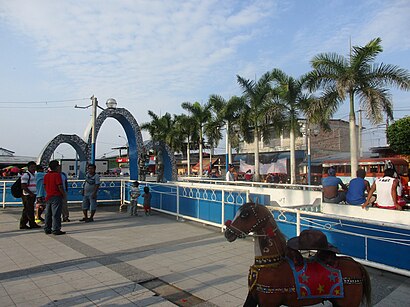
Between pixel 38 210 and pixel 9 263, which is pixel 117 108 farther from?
pixel 9 263

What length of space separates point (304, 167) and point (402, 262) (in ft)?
91.8

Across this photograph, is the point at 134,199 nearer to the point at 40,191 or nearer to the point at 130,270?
the point at 40,191

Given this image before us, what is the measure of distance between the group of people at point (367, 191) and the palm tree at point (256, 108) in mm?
14444

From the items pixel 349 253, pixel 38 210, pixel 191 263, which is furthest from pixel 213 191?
pixel 38 210

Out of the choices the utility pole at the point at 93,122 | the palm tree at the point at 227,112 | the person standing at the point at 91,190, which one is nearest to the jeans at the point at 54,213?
the person standing at the point at 91,190

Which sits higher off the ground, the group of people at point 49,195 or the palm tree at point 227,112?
the palm tree at point 227,112

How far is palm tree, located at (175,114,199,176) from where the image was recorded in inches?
1147

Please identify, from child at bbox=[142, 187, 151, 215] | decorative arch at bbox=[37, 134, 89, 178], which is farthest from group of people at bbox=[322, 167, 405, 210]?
decorative arch at bbox=[37, 134, 89, 178]

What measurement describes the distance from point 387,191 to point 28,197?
26.9 ft

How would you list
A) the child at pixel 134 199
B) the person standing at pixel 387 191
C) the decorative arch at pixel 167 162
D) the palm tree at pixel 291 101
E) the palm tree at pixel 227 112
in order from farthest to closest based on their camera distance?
1. the palm tree at pixel 227 112
2. the palm tree at pixel 291 101
3. the decorative arch at pixel 167 162
4. the child at pixel 134 199
5. the person standing at pixel 387 191

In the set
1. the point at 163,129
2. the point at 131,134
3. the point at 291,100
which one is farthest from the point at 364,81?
the point at 163,129

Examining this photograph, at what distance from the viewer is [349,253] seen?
559cm

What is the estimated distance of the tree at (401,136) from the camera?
25.5 m

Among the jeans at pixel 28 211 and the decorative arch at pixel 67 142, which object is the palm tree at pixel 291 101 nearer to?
the decorative arch at pixel 67 142
